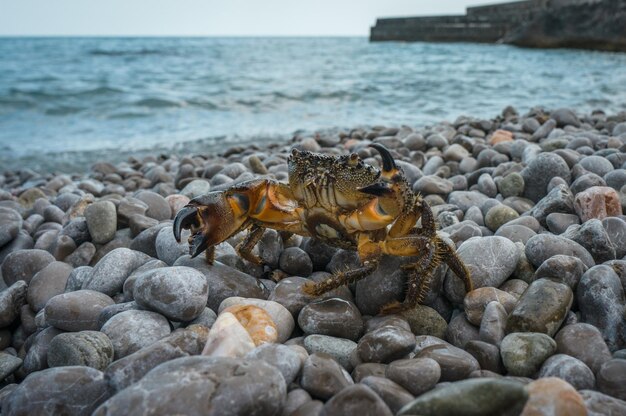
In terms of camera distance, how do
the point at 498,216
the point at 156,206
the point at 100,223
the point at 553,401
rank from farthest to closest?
the point at 156,206 < the point at 498,216 < the point at 100,223 < the point at 553,401


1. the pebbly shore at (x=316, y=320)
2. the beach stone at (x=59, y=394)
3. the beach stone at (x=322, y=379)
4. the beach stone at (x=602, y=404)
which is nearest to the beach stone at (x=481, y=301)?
the pebbly shore at (x=316, y=320)

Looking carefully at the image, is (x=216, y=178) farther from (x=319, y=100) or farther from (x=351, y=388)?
(x=319, y=100)

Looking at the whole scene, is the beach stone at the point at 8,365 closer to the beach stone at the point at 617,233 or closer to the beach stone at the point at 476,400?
the beach stone at the point at 476,400

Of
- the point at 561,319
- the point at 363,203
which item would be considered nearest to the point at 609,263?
the point at 561,319

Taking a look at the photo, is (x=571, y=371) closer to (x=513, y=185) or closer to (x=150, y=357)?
(x=150, y=357)

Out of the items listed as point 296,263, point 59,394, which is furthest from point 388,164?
point 59,394

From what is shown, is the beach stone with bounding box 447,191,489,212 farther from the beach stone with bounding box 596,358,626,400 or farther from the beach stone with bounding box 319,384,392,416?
the beach stone with bounding box 319,384,392,416
